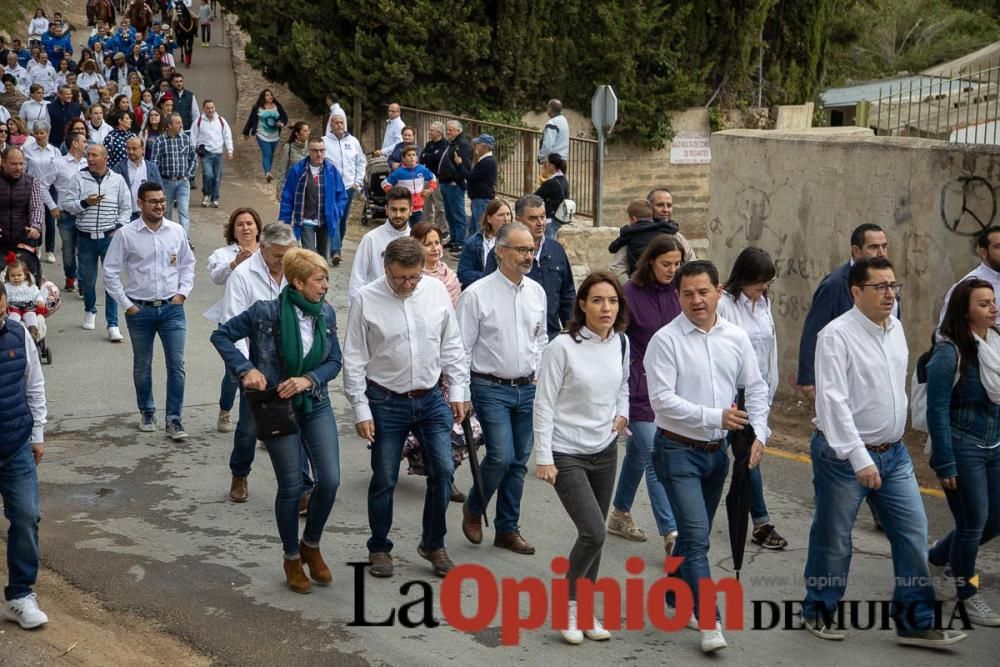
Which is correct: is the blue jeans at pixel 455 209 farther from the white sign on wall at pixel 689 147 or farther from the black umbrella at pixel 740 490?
the black umbrella at pixel 740 490

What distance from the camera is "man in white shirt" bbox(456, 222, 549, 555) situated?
7684 mm

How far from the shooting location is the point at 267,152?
2355 cm

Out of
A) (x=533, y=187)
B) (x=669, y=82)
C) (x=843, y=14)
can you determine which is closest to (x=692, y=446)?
(x=533, y=187)

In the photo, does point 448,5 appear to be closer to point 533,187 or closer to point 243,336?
point 533,187

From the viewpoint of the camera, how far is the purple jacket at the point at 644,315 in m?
7.93

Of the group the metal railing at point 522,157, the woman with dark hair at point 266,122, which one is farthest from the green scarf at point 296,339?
the woman with dark hair at point 266,122

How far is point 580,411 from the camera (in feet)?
22.2

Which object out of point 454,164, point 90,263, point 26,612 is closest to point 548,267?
point 26,612

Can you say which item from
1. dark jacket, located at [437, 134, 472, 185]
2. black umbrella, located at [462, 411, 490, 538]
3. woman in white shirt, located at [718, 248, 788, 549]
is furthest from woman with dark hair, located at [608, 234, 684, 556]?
dark jacket, located at [437, 134, 472, 185]

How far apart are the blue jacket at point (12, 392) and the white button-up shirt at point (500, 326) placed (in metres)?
2.41

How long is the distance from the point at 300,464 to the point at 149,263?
12.6ft

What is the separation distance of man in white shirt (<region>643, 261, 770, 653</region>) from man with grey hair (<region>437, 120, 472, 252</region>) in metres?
11.2

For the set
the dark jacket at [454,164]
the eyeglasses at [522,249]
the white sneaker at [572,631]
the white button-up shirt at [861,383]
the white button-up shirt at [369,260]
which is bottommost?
the white sneaker at [572,631]

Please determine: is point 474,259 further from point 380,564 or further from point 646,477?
point 380,564
